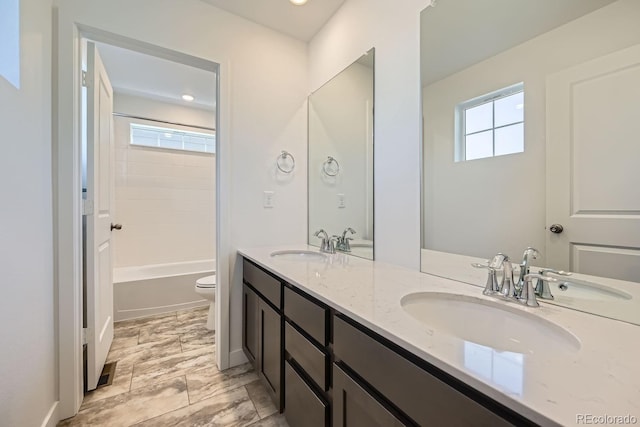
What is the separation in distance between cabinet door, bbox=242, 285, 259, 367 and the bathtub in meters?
1.38

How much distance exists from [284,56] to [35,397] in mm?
2410

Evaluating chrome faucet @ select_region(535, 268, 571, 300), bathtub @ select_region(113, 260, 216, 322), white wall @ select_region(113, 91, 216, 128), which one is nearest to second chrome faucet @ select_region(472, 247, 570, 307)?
chrome faucet @ select_region(535, 268, 571, 300)

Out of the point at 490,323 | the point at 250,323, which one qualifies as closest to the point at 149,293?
the point at 250,323

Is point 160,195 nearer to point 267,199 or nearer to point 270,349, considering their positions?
point 267,199

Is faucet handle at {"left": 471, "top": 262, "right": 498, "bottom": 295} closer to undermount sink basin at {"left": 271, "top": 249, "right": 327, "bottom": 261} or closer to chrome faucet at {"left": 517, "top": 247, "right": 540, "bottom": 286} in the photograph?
chrome faucet at {"left": 517, "top": 247, "right": 540, "bottom": 286}

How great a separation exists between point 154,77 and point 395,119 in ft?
8.61

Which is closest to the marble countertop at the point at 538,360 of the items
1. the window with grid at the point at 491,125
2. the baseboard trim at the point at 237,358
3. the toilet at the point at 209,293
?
the window with grid at the point at 491,125

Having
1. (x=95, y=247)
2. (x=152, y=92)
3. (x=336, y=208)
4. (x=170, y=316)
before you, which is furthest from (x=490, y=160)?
(x=152, y=92)

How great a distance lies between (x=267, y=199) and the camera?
2031mm

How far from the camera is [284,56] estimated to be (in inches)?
83.1

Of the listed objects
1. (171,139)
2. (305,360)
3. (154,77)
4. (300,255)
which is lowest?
(305,360)

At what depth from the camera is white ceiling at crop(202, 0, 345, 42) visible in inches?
70.7

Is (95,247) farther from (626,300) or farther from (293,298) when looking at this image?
(626,300)

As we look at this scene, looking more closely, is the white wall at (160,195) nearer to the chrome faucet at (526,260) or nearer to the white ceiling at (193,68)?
the white ceiling at (193,68)
